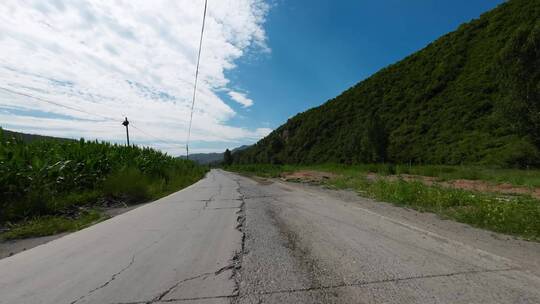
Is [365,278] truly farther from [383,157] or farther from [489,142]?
[383,157]

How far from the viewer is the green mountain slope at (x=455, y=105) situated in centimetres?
1994

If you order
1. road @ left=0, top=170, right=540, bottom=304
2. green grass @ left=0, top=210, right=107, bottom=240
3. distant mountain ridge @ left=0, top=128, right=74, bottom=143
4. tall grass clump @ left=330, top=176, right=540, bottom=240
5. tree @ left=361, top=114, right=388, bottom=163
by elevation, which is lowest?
green grass @ left=0, top=210, right=107, bottom=240

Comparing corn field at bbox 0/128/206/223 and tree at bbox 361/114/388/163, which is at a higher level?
tree at bbox 361/114/388/163

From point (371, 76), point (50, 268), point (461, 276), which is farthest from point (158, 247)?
A: point (371, 76)

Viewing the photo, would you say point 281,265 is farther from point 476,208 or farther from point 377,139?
point 377,139

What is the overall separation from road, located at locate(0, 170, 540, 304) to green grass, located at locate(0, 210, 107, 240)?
92 centimetres

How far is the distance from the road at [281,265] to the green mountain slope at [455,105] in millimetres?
21565

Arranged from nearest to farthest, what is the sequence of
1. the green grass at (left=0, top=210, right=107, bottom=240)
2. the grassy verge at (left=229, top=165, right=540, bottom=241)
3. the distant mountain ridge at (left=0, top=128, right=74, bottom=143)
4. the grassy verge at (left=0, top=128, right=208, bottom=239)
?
the grassy verge at (left=229, top=165, right=540, bottom=241)
the green grass at (left=0, top=210, right=107, bottom=240)
the grassy verge at (left=0, top=128, right=208, bottom=239)
the distant mountain ridge at (left=0, top=128, right=74, bottom=143)

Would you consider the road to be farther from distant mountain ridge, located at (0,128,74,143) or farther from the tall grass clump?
distant mountain ridge, located at (0,128,74,143)

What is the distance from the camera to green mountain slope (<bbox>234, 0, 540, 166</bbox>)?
65.4 feet

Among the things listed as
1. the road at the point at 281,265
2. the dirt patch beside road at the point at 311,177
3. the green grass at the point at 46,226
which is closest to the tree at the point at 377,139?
the dirt patch beside road at the point at 311,177

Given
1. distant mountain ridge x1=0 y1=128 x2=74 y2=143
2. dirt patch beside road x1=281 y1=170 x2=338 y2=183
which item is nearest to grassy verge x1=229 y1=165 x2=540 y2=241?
dirt patch beside road x1=281 y1=170 x2=338 y2=183

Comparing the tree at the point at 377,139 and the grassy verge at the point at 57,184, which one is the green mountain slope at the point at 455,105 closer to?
the tree at the point at 377,139

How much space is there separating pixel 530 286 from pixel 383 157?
35869mm
